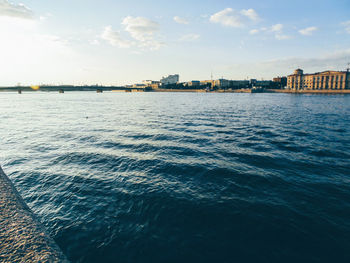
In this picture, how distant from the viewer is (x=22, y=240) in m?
4.34

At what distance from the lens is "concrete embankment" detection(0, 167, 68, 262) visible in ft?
12.7

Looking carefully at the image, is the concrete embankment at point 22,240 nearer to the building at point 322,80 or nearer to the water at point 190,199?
the water at point 190,199

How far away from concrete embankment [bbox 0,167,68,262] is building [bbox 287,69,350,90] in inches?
8733

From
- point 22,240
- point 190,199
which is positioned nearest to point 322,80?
point 190,199

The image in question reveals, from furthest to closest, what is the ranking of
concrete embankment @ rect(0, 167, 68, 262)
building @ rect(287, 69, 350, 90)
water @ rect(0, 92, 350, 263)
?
1. building @ rect(287, 69, 350, 90)
2. water @ rect(0, 92, 350, 263)
3. concrete embankment @ rect(0, 167, 68, 262)

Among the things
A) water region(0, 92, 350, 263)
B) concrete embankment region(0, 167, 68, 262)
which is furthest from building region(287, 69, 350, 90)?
concrete embankment region(0, 167, 68, 262)

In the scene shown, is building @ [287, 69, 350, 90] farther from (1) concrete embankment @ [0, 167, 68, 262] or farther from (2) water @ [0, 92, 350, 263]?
(1) concrete embankment @ [0, 167, 68, 262]

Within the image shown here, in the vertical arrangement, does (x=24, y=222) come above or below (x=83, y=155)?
above

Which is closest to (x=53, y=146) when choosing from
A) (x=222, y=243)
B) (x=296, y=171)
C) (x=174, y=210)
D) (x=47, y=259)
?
(x=174, y=210)

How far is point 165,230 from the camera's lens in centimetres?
675

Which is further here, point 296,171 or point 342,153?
point 342,153

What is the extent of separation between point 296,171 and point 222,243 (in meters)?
8.01

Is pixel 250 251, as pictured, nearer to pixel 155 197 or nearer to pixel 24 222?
pixel 155 197

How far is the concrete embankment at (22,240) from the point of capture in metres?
3.88
